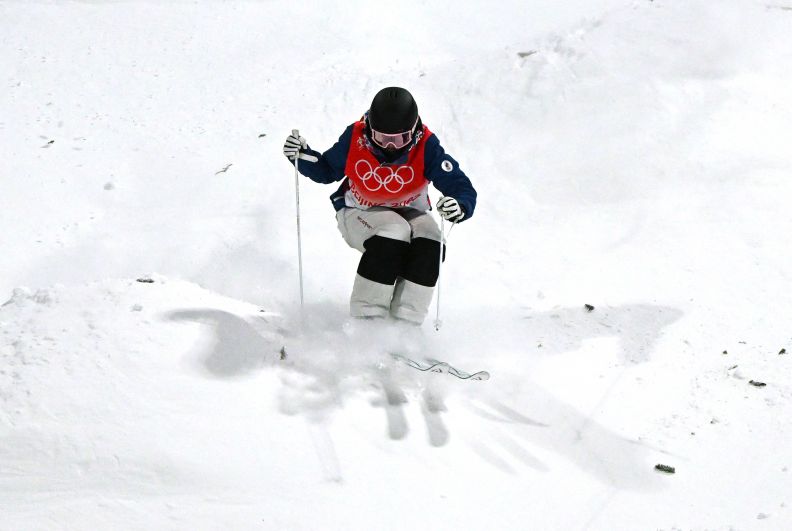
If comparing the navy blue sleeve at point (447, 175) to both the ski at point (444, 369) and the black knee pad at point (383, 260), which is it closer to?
the black knee pad at point (383, 260)

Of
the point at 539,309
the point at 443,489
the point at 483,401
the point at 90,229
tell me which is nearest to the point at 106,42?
the point at 90,229

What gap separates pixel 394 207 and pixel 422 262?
42 cm

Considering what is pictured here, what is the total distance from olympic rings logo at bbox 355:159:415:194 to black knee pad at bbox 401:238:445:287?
1.13 feet

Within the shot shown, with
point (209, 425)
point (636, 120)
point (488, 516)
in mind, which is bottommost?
point (488, 516)

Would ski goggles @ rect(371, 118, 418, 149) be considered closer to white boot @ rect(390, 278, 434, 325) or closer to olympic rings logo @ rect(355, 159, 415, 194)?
olympic rings logo @ rect(355, 159, 415, 194)

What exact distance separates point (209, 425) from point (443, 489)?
3.60 ft

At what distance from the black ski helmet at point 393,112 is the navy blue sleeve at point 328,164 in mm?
410

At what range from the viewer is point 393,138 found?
454cm

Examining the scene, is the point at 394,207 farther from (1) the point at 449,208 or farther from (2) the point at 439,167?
(1) the point at 449,208

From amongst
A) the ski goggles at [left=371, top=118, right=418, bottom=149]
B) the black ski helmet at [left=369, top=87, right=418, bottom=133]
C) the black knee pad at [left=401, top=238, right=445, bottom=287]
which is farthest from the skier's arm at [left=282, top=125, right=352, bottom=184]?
the black knee pad at [left=401, top=238, right=445, bottom=287]

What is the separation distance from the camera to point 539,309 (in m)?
5.63

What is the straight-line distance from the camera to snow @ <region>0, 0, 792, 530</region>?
356 centimetres

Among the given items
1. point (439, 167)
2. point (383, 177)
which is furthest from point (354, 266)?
point (439, 167)

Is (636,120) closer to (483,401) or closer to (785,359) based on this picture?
(785,359)
